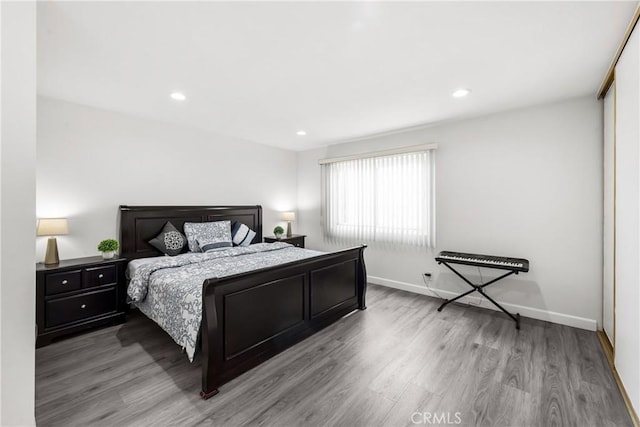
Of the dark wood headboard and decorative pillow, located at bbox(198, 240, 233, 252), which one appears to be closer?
the dark wood headboard

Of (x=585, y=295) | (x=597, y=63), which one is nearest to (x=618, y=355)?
(x=585, y=295)

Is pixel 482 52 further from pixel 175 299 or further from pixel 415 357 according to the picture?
pixel 175 299

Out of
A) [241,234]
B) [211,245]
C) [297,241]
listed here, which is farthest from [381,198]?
[211,245]

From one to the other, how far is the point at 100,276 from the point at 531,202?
4.91 m

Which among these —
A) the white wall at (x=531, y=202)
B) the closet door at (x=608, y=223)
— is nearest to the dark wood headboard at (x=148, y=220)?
the white wall at (x=531, y=202)

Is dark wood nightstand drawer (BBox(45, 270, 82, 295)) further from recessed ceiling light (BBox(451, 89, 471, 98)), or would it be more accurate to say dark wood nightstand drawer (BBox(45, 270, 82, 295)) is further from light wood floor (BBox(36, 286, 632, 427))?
recessed ceiling light (BBox(451, 89, 471, 98))

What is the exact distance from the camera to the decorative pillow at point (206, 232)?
3.76 m

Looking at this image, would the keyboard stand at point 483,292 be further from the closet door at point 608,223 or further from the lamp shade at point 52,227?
the lamp shade at point 52,227

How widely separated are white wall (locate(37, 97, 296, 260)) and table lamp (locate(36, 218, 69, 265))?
0.24 m

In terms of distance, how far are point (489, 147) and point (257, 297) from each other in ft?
10.8

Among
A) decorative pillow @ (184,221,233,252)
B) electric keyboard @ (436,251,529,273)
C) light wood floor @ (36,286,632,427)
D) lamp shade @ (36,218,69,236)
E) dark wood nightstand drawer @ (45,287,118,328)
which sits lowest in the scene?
light wood floor @ (36,286,632,427)

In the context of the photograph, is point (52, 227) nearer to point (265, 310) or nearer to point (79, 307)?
point (79, 307)

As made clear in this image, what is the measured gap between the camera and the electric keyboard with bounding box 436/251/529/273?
2915mm

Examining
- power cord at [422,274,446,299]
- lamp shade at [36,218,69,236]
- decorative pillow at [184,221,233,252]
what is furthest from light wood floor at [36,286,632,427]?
decorative pillow at [184,221,233,252]
